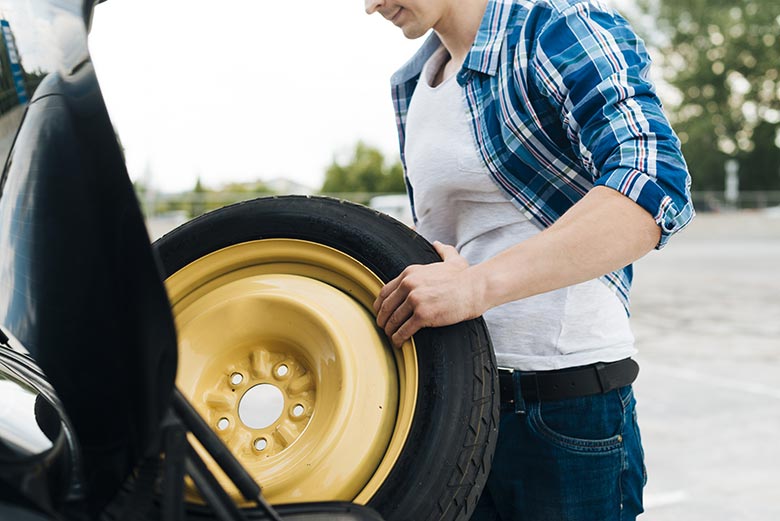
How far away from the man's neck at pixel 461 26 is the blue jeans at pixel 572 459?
71 centimetres

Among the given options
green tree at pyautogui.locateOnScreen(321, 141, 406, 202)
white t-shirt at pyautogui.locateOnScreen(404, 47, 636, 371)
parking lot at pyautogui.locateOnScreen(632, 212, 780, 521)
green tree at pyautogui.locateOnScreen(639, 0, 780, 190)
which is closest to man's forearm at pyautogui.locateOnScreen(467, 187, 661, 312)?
white t-shirt at pyautogui.locateOnScreen(404, 47, 636, 371)

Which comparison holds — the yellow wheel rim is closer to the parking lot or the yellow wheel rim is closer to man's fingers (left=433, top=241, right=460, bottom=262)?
man's fingers (left=433, top=241, right=460, bottom=262)

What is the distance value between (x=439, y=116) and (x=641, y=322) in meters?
7.24

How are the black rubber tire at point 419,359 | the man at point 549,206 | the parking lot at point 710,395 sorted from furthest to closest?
the parking lot at point 710,395 → the man at point 549,206 → the black rubber tire at point 419,359

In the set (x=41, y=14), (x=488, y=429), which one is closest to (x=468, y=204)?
(x=488, y=429)

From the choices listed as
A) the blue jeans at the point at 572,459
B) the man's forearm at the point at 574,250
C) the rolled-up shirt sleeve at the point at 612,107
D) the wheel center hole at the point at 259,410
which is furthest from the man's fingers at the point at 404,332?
the blue jeans at the point at 572,459

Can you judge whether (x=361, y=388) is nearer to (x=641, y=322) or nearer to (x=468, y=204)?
(x=468, y=204)

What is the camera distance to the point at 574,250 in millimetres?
1258

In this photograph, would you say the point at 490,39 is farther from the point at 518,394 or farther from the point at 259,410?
the point at 259,410

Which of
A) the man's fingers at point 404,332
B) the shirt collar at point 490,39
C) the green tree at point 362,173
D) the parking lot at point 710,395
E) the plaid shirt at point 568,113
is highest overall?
the shirt collar at point 490,39

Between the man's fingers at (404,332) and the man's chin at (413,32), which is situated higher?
the man's chin at (413,32)

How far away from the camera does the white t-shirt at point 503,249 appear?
1614 millimetres

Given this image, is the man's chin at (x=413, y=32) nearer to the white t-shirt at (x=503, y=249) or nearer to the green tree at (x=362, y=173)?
the white t-shirt at (x=503, y=249)

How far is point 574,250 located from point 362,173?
162 ft
